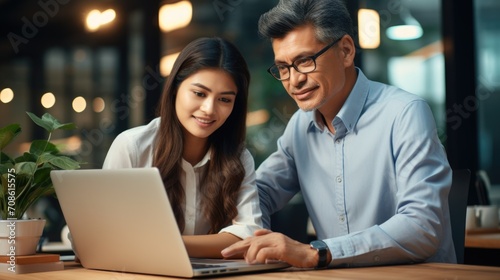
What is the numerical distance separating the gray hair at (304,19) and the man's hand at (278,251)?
768 millimetres

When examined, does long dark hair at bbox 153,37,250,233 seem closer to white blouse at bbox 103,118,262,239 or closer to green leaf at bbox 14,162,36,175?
white blouse at bbox 103,118,262,239

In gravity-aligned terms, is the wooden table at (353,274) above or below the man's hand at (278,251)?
below

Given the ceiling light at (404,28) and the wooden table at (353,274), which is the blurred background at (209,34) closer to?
the ceiling light at (404,28)

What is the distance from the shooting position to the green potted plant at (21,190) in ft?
5.57

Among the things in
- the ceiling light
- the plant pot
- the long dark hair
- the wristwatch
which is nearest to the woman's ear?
the long dark hair

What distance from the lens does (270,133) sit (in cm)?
474

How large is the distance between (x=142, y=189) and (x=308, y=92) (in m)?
0.86

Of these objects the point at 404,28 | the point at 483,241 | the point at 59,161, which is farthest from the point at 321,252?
the point at 404,28

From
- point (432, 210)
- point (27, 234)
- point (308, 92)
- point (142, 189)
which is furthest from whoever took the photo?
point (308, 92)

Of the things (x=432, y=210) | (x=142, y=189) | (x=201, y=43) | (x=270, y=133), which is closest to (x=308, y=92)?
(x=201, y=43)

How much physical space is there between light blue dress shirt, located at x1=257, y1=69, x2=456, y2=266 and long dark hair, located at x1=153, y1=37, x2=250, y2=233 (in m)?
0.22

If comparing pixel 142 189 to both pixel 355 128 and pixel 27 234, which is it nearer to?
pixel 27 234

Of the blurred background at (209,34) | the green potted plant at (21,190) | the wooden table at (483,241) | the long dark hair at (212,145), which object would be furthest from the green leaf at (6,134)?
the blurred background at (209,34)

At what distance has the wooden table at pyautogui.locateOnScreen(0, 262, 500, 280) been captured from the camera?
146cm
